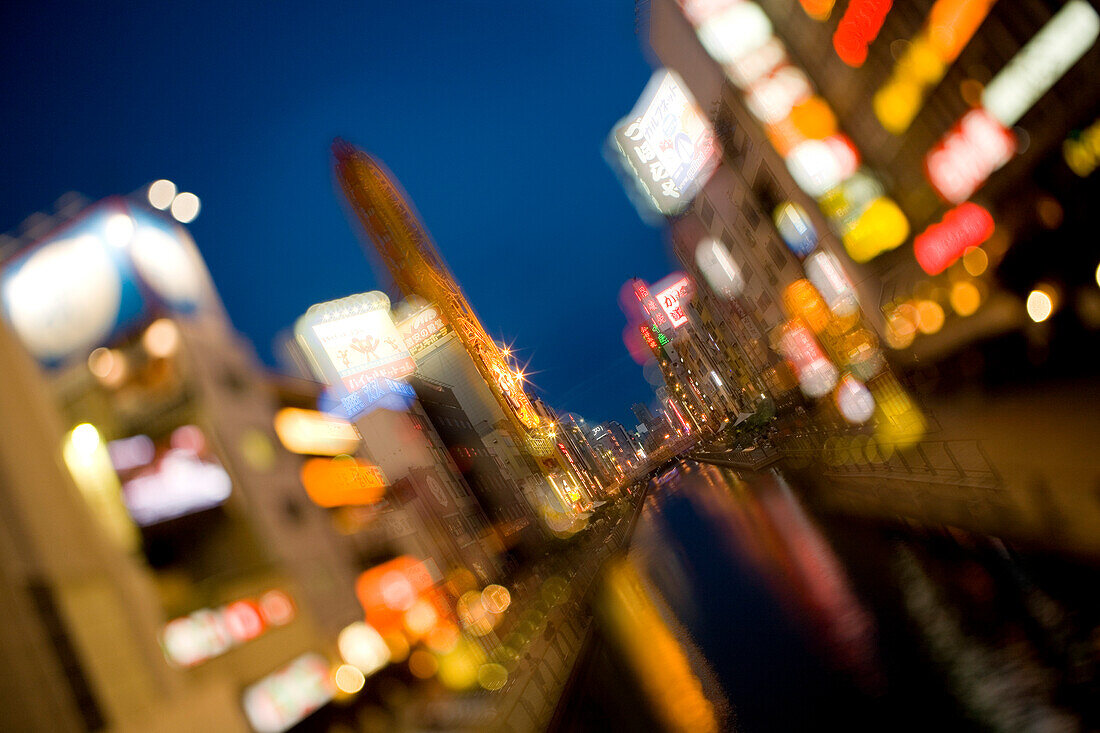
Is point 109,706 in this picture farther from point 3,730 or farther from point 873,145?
point 873,145

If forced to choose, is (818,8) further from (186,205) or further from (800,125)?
(186,205)

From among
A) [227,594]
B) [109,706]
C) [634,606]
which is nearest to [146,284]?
[227,594]

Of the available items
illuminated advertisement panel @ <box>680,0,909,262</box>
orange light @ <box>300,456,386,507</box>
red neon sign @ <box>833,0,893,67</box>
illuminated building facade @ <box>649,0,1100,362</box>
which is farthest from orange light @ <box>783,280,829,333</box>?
orange light @ <box>300,456,386,507</box>

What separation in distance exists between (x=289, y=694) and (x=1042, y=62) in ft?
64.3

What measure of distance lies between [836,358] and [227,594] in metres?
27.2

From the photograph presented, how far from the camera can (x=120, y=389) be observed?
12.6 m

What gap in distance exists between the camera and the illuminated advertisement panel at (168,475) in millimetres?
11195

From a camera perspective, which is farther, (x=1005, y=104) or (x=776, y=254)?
(x=776, y=254)

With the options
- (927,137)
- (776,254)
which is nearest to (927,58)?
(927,137)

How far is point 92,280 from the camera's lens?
12078 millimetres

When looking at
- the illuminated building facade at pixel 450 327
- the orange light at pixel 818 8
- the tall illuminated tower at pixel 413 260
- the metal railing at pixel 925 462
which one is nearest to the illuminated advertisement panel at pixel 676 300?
the illuminated building facade at pixel 450 327

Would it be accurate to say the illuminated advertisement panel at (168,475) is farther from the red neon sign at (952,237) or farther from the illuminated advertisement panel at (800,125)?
the illuminated advertisement panel at (800,125)

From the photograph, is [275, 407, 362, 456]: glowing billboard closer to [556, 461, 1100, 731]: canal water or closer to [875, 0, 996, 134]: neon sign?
[556, 461, 1100, 731]: canal water

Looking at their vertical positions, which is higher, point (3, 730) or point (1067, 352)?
point (3, 730)
